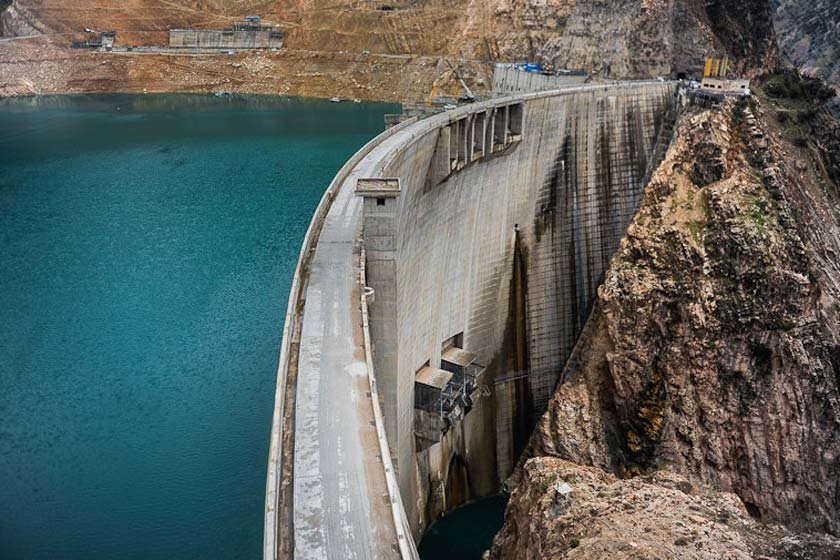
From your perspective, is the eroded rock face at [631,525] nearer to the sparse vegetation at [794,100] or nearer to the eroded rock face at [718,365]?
the eroded rock face at [718,365]

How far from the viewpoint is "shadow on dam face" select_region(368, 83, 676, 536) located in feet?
91.0

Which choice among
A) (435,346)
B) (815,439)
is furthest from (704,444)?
(435,346)

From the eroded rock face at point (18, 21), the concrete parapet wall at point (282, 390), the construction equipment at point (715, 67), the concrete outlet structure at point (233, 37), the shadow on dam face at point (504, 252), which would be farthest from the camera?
the eroded rock face at point (18, 21)

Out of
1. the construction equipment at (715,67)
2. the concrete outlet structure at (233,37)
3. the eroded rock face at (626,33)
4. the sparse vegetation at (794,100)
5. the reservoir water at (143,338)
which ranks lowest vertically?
the reservoir water at (143,338)

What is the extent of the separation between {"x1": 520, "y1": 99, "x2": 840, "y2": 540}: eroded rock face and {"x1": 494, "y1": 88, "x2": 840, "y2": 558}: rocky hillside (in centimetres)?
4

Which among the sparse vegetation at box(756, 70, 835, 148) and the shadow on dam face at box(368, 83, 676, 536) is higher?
the sparse vegetation at box(756, 70, 835, 148)

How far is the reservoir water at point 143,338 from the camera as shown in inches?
1020

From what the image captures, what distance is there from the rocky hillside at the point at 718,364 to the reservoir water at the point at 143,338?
503 inches

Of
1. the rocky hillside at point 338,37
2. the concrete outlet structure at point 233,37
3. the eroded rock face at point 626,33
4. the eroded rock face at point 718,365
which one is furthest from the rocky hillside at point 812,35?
the concrete outlet structure at point 233,37

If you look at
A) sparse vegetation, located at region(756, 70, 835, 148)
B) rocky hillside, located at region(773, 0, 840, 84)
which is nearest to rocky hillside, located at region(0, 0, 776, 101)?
sparse vegetation, located at region(756, 70, 835, 148)

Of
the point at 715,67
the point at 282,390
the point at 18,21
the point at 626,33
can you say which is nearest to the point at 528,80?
the point at 715,67

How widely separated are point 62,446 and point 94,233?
24396 millimetres

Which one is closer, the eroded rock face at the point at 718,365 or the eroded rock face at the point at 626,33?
the eroded rock face at the point at 718,365

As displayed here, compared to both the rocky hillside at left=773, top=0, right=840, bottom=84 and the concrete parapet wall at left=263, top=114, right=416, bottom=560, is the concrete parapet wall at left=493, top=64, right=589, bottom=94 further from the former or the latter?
the rocky hillside at left=773, top=0, right=840, bottom=84
